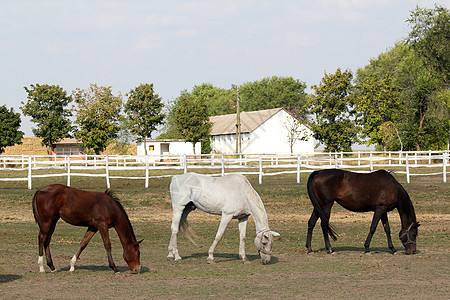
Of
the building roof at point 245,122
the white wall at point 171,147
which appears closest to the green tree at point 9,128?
the white wall at point 171,147

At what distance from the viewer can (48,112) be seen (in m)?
69.1

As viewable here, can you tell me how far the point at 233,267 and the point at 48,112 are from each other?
62.3m

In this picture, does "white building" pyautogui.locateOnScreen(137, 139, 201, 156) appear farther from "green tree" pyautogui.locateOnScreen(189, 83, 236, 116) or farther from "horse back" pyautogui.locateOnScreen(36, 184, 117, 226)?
"horse back" pyautogui.locateOnScreen(36, 184, 117, 226)

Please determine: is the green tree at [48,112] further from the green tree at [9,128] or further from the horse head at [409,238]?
the horse head at [409,238]

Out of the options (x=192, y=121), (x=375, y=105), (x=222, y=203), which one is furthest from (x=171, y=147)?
(x=222, y=203)

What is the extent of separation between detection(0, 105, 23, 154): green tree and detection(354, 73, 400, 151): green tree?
1576 inches

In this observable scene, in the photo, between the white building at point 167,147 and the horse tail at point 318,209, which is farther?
the white building at point 167,147

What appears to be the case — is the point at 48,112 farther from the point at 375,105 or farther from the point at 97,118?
the point at 375,105

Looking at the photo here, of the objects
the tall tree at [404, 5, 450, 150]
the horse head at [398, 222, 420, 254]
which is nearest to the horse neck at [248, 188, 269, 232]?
the horse head at [398, 222, 420, 254]

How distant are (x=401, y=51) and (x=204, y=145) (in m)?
42.0

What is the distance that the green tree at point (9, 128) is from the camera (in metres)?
66.8

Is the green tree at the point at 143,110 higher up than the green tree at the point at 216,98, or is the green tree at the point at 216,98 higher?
the green tree at the point at 216,98

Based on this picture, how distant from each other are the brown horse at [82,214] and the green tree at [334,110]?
174 feet

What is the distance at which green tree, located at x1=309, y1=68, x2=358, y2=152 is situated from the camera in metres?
61.6
